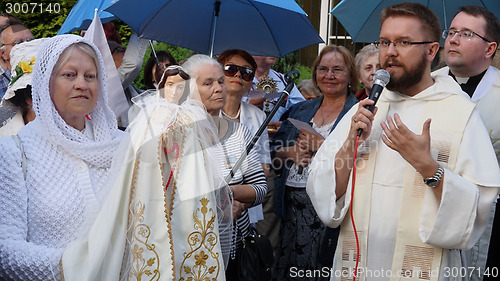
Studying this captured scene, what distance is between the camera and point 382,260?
11.0 feet

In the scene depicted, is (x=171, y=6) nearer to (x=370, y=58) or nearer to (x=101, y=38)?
(x=101, y=38)

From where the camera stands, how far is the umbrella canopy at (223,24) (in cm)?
561

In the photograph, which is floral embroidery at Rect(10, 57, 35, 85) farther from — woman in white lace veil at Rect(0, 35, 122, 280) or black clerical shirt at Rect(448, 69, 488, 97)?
black clerical shirt at Rect(448, 69, 488, 97)

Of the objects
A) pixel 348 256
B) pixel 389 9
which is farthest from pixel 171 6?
pixel 348 256

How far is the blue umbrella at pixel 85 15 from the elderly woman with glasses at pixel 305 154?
207cm

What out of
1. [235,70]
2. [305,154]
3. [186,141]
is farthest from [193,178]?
[235,70]

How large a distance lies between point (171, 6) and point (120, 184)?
320 centimetres

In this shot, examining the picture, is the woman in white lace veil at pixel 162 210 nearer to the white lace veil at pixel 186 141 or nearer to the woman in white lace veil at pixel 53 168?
the white lace veil at pixel 186 141

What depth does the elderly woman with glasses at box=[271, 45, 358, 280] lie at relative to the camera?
4.93 meters

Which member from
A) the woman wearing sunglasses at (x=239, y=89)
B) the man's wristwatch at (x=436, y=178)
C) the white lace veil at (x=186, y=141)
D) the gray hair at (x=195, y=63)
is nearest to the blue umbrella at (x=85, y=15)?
the woman wearing sunglasses at (x=239, y=89)

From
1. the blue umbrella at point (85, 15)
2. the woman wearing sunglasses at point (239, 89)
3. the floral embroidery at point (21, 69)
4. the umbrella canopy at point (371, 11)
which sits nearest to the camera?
the floral embroidery at point (21, 69)

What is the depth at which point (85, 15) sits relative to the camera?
229 inches

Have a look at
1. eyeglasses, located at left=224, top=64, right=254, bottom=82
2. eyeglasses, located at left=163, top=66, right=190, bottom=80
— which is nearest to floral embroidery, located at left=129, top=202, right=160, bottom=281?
eyeglasses, located at left=163, top=66, right=190, bottom=80

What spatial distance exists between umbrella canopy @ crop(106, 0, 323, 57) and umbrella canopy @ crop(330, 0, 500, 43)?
358 mm
